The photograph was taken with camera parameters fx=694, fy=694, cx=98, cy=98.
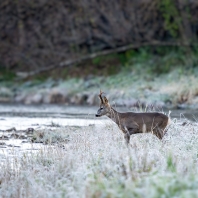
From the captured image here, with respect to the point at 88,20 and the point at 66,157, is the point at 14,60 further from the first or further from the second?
the point at 66,157

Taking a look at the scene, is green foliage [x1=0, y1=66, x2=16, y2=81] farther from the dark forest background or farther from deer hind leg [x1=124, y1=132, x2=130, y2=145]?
deer hind leg [x1=124, y1=132, x2=130, y2=145]

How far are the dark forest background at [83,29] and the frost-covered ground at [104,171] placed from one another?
19681 millimetres

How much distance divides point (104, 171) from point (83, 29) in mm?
25523

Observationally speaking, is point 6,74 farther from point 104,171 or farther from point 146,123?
point 104,171

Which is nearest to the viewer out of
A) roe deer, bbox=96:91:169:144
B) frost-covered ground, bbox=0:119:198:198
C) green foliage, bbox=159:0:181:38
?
frost-covered ground, bbox=0:119:198:198

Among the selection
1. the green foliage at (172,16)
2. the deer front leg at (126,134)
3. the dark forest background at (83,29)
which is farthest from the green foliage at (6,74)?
the deer front leg at (126,134)

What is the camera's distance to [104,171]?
8828 millimetres

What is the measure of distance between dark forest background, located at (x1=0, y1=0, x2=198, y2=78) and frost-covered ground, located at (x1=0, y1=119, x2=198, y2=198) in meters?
19.7

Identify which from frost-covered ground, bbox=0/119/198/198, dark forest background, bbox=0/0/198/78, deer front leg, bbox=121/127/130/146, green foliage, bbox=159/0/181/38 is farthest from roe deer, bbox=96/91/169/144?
green foliage, bbox=159/0/181/38

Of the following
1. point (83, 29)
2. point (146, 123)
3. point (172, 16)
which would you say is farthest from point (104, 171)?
point (83, 29)

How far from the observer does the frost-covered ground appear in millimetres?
7141

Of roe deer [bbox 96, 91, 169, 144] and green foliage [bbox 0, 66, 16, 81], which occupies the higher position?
green foliage [bbox 0, 66, 16, 81]

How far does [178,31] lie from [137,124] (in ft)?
65.8

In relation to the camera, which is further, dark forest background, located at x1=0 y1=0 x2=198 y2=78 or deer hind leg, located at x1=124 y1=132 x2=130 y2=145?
dark forest background, located at x1=0 y1=0 x2=198 y2=78
